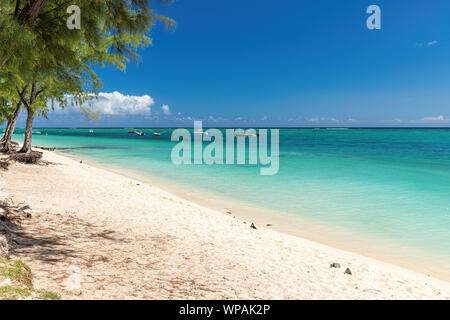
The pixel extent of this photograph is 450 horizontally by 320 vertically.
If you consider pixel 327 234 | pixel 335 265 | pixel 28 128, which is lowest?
pixel 327 234

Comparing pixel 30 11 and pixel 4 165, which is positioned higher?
pixel 30 11

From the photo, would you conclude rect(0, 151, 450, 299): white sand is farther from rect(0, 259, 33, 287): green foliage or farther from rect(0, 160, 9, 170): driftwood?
rect(0, 160, 9, 170): driftwood

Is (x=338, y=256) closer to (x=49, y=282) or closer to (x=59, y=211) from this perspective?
(x=49, y=282)

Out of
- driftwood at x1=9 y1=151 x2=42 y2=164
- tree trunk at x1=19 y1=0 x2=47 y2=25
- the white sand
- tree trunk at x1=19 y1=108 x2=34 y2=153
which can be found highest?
tree trunk at x1=19 y1=0 x2=47 y2=25

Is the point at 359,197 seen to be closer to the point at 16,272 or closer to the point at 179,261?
the point at 179,261

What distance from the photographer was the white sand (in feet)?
14.8

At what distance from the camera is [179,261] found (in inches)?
224

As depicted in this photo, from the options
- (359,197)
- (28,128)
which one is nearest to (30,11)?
(28,128)

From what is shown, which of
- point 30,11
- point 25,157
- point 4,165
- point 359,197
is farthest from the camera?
point 25,157

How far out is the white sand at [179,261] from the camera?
4504mm

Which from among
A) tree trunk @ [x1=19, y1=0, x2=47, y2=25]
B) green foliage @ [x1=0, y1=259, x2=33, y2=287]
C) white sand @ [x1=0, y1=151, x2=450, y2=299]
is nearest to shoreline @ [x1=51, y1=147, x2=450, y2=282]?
white sand @ [x1=0, y1=151, x2=450, y2=299]

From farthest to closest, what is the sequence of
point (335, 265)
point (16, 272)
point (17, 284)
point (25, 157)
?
point (25, 157) < point (335, 265) < point (16, 272) < point (17, 284)
